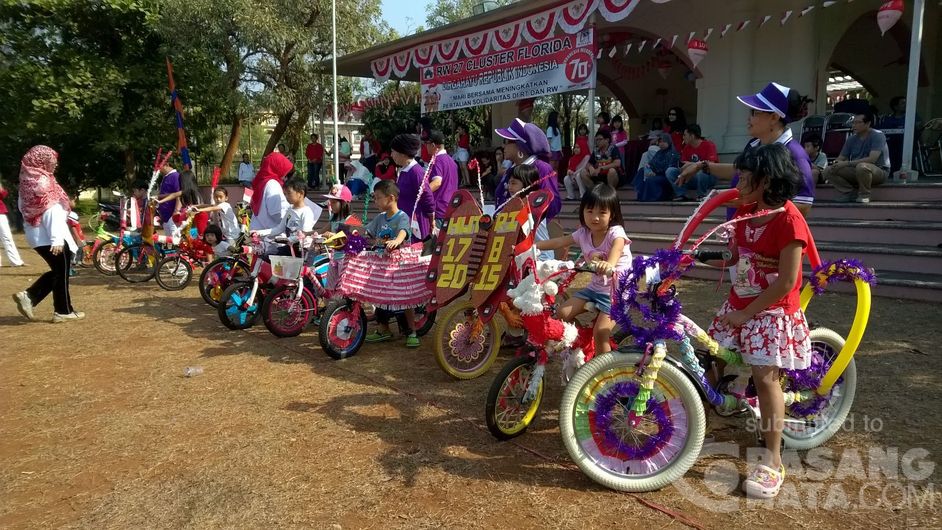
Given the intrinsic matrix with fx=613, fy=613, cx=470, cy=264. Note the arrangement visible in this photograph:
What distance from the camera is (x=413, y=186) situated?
5918 millimetres

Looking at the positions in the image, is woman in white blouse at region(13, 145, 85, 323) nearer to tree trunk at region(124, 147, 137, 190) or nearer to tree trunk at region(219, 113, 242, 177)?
tree trunk at region(219, 113, 242, 177)

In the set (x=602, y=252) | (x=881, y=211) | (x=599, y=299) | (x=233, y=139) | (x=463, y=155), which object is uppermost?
(x=233, y=139)

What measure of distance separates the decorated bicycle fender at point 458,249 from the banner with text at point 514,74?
716cm

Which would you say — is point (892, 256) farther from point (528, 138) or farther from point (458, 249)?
point (458, 249)

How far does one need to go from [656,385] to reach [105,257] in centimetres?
987

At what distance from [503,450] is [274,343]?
3.06 meters

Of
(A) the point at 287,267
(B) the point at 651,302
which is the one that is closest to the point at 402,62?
(A) the point at 287,267

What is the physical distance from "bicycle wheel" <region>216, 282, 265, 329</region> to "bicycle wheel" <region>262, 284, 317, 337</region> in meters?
0.46

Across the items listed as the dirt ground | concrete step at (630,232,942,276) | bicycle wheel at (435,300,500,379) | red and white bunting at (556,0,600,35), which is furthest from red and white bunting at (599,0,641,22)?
bicycle wheel at (435,300,500,379)

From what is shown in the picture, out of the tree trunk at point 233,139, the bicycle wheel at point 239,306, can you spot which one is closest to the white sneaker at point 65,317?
the bicycle wheel at point 239,306

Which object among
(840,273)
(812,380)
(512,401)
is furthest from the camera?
(512,401)

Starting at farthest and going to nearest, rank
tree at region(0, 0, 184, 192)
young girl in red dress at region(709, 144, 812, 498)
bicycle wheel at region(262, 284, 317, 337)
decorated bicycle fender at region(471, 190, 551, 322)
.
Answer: tree at region(0, 0, 184, 192) < bicycle wheel at region(262, 284, 317, 337) < decorated bicycle fender at region(471, 190, 551, 322) < young girl in red dress at region(709, 144, 812, 498)

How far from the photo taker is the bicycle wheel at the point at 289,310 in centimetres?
569

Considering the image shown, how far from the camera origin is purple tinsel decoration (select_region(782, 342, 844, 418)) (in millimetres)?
3104
